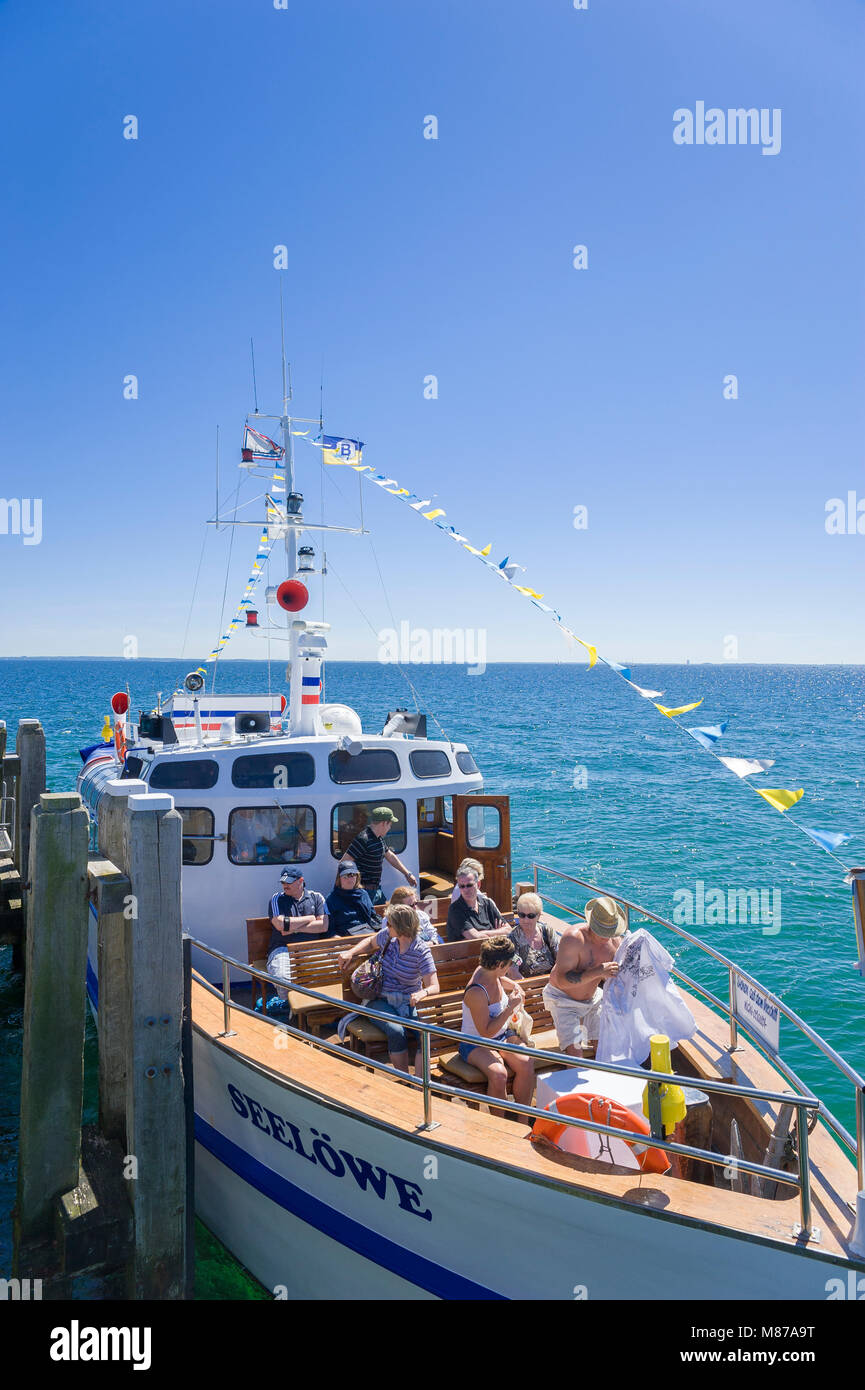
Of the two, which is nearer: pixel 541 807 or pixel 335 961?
pixel 335 961

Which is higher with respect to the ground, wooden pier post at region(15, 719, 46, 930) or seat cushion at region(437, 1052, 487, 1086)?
wooden pier post at region(15, 719, 46, 930)

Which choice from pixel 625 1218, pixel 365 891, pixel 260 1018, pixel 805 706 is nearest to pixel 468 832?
pixel 365 891

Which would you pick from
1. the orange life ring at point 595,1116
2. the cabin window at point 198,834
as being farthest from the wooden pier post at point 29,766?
the orange life ring at point 595,1116

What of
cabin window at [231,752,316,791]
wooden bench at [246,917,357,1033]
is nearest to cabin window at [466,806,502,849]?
cabin window at [231,752,316,791]

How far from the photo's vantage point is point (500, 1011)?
15.6 feet

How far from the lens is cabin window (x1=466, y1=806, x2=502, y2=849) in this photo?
8.08 meters

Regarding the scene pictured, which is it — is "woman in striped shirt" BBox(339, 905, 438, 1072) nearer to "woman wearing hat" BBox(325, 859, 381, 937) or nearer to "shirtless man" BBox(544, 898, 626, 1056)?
"shirtless man" BBox(544, 898, 626, 1056)

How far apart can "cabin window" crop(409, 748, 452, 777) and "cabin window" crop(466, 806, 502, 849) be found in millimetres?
458

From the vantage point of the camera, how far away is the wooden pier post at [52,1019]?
4.82 m

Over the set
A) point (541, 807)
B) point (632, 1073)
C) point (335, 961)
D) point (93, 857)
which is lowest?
point (541, 807)

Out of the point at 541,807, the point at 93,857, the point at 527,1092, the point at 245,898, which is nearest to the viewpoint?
the point at 527,1092

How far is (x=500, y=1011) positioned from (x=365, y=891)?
7.30ft
